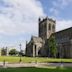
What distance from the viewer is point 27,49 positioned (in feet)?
437

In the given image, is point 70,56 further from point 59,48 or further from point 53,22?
point 53,22

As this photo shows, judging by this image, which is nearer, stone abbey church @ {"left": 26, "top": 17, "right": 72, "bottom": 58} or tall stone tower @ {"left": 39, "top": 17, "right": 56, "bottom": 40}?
stone abbey church @ {"left": 26, "top": 17, "right": 72, "bottom": 58}

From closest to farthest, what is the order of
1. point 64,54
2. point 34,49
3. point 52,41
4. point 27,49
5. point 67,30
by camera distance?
1. point 52,41
2. point 64,54
3. point 67,30
4. point 34,49
5. point 27,49

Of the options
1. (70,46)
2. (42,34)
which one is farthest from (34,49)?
(70,46)

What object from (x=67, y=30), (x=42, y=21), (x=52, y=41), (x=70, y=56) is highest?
(x=42, y=21)

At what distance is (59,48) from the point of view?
110m

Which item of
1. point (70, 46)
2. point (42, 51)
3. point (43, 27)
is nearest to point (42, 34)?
point (43, 27)

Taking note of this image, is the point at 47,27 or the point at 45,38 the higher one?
the point at 47,27

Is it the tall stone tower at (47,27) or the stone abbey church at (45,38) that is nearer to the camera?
the stone abbey church at (45,38)

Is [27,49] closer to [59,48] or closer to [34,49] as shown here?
[34,49]

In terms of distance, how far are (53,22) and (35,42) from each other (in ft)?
56.7

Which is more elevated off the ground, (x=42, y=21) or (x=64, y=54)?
(x=42, y=21)

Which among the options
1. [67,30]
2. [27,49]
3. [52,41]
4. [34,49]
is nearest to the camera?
[52,41]

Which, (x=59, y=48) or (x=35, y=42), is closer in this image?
(x=59, y=48)
